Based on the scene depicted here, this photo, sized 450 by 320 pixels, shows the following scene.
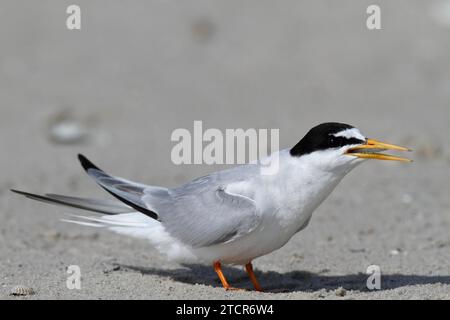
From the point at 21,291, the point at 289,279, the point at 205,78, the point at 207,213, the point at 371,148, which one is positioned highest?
the point at 205,78

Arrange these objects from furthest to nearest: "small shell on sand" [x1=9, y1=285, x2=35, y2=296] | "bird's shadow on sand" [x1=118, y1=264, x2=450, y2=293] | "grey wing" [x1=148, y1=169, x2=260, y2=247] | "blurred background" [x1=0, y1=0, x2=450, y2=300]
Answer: "blurred background" [x1=0, y1=0, x2=450, y2=300], "bird's shadow on sand" [x1=118, y1=264, x2=450, y2=293], "grey wing" [x1=148, y1=169, x2=260, y2=247], "small shell on sand" [x1=9, y1=285, x2=35, y2=296]

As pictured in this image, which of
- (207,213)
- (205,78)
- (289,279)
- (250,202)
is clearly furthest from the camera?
(205,78)

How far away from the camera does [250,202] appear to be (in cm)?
462

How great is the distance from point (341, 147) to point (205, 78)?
6817 mm

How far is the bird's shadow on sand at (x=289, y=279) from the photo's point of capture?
4.98 meters

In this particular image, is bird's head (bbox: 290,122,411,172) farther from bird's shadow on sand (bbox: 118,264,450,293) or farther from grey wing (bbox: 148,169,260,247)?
bird's shadow on sand (bbox: 118,264,450,293)

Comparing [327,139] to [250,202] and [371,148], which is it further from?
[250,202]

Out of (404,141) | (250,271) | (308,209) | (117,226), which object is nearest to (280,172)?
(308,209)

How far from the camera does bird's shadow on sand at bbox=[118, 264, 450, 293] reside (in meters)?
4.98

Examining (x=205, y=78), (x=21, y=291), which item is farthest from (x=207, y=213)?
(x=205, y=78)

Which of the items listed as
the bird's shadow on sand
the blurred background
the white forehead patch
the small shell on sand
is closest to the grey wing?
the bird's shadow on sand

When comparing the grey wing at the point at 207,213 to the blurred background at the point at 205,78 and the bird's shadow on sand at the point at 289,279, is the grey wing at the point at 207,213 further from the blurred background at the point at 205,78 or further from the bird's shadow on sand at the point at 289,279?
the blurred background at the point at 205,78
